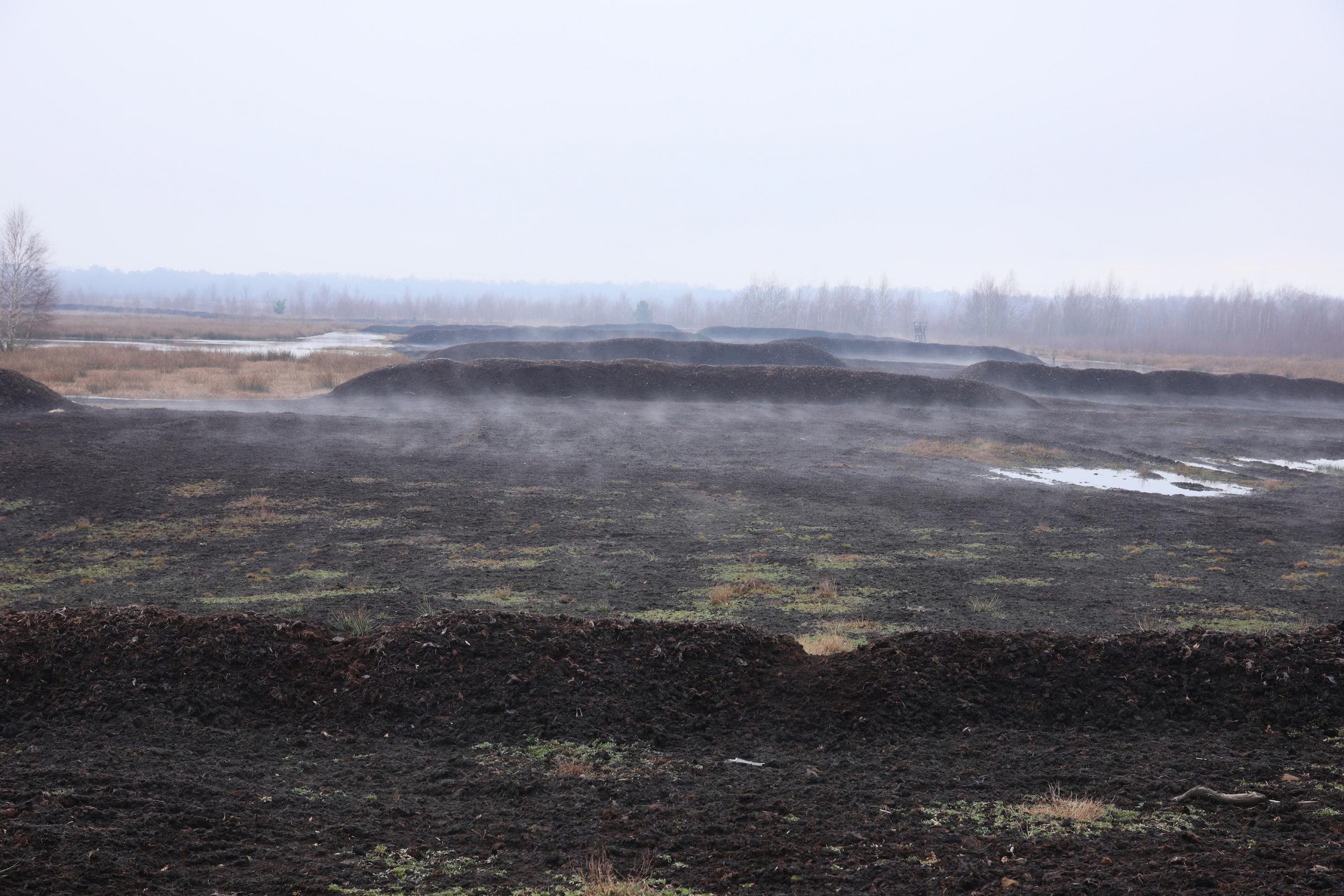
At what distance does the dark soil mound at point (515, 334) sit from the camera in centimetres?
7488

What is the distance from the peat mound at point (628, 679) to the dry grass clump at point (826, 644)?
0.67 metres

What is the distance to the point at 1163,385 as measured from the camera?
42.8 metres

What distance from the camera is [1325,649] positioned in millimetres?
6332

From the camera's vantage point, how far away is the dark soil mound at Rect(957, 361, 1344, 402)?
1660 inches

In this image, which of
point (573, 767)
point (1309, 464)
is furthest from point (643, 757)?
point (1309, 464)

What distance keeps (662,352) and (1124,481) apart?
1351 inches

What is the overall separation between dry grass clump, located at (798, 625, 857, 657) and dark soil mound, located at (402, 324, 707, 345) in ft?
210

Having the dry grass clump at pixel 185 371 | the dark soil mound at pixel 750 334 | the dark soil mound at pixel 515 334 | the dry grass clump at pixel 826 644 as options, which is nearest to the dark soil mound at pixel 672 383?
the dry grass clump at pixel 185 371

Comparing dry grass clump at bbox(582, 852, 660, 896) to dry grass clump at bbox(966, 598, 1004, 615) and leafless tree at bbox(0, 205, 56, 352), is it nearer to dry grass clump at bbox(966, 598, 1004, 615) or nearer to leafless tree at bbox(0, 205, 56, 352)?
dry grass clump at bbox(966, 598, 1004, 615)

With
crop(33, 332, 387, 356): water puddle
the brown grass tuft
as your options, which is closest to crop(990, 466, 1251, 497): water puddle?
the brown grass tuft

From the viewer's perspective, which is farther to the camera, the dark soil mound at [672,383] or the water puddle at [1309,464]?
the dark soil mound at [672,383]

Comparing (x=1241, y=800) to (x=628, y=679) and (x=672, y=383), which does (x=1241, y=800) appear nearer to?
(x=628, y=679)

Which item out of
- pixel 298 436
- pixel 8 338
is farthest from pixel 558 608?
pixel 8 338

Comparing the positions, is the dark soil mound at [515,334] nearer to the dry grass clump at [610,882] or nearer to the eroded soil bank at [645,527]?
the eroded soil bank at [645,527]
